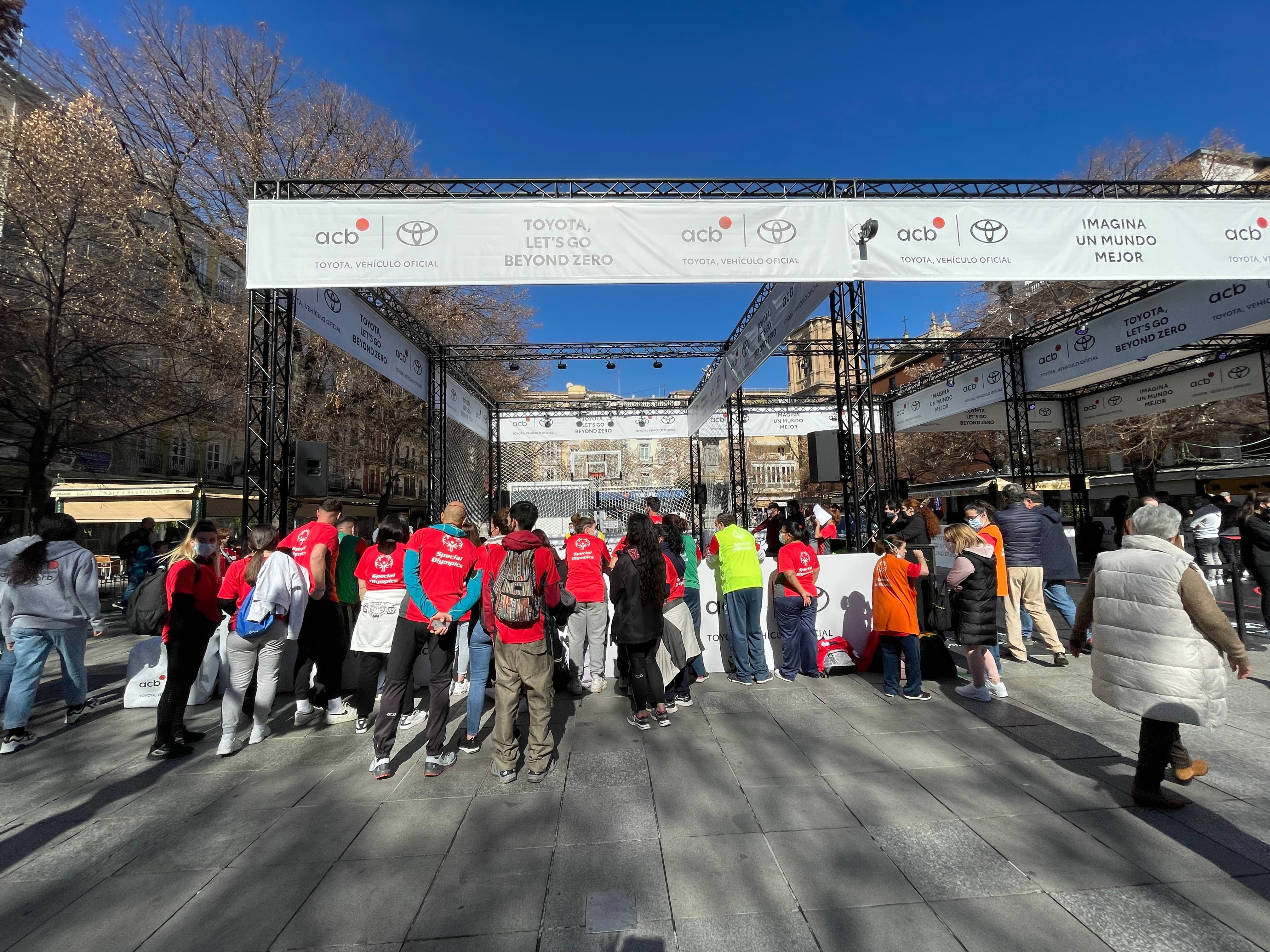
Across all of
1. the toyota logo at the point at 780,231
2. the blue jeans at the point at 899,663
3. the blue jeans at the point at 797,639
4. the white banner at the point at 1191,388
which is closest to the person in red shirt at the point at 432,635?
the blue jeans at the point at 797,639

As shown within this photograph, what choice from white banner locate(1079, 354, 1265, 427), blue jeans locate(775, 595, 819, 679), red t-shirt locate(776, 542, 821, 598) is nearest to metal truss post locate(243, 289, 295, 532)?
red t-shirt locate(776, 542, 821, 598)

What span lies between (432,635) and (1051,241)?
318 inches

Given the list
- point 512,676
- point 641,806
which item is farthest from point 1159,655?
point 512,676

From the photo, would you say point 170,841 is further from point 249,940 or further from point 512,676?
point 512,676

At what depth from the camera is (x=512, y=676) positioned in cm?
384

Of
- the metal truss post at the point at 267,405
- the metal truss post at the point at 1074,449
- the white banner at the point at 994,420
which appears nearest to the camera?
the metal truss post at the point at 267,405

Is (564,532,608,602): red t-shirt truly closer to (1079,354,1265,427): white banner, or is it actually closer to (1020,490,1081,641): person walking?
(1020,490,1081,641): person walking

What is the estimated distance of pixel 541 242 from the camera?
666cm

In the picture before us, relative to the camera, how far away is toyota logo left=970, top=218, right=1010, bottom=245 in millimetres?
6801

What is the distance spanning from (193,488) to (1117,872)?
1941cm

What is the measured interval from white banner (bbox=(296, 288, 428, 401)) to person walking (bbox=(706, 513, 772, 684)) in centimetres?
584

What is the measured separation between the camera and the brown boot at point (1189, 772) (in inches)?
125

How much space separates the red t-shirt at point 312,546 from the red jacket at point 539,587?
1841mm

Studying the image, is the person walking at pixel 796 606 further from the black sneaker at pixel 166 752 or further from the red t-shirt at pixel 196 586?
the black sneaker at pixel 166 752
